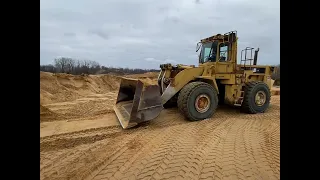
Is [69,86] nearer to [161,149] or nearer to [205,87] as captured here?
[205,87]

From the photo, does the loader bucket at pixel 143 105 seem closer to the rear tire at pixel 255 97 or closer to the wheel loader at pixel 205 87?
the wheel loader at pixel 205 87

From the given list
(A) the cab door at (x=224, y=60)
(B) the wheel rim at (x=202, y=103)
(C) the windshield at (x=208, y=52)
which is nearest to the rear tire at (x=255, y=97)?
(A) the cab door at (x=224, y=60)

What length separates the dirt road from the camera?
146 inches

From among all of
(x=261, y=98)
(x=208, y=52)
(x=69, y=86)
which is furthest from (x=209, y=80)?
(x=69, y=86)

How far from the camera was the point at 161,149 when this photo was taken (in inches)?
183

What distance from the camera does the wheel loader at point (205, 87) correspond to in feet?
21.0

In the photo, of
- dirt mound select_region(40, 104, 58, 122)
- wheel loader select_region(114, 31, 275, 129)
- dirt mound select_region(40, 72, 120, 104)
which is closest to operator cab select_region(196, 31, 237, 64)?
wheel loader select_region(114, 31, 275, 129)

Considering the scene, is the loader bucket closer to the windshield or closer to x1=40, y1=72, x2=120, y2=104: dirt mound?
the windshield

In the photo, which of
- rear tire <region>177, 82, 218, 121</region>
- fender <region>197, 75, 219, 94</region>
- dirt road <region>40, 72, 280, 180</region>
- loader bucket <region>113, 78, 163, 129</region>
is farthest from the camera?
fender <region>197, 75, 219, 94</region>

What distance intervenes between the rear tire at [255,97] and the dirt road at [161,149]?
1282 millimetres

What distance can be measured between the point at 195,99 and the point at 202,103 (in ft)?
1.18

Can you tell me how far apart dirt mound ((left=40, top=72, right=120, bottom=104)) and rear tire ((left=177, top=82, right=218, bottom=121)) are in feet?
25.8
